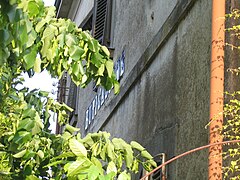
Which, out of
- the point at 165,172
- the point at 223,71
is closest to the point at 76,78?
the point at 223,71

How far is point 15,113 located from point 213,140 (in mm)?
1348

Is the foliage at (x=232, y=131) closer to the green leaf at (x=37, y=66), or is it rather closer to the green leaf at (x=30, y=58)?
the green leaf at (x=37, y=66)

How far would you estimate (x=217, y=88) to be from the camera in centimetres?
402

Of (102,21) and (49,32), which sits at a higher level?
(102,21)

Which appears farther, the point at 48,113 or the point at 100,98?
the point at 100,98

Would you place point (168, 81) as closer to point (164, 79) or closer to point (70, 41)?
point (164, 79)

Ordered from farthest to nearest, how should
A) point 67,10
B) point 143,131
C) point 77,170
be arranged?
point 67,10
point 143,131
point 77,170

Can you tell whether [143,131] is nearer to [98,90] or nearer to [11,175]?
[11,175]

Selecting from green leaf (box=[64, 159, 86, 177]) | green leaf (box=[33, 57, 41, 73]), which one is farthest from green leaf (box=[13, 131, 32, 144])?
green leaf (box=[64, 159, 86, 177])

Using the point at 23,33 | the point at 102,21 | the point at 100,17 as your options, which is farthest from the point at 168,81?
the point at 100,17

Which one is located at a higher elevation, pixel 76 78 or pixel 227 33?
pixel 227 33

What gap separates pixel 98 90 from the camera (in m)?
A: 11.8

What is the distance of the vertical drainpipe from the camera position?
3.69 meters

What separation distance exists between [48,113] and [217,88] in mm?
1158
